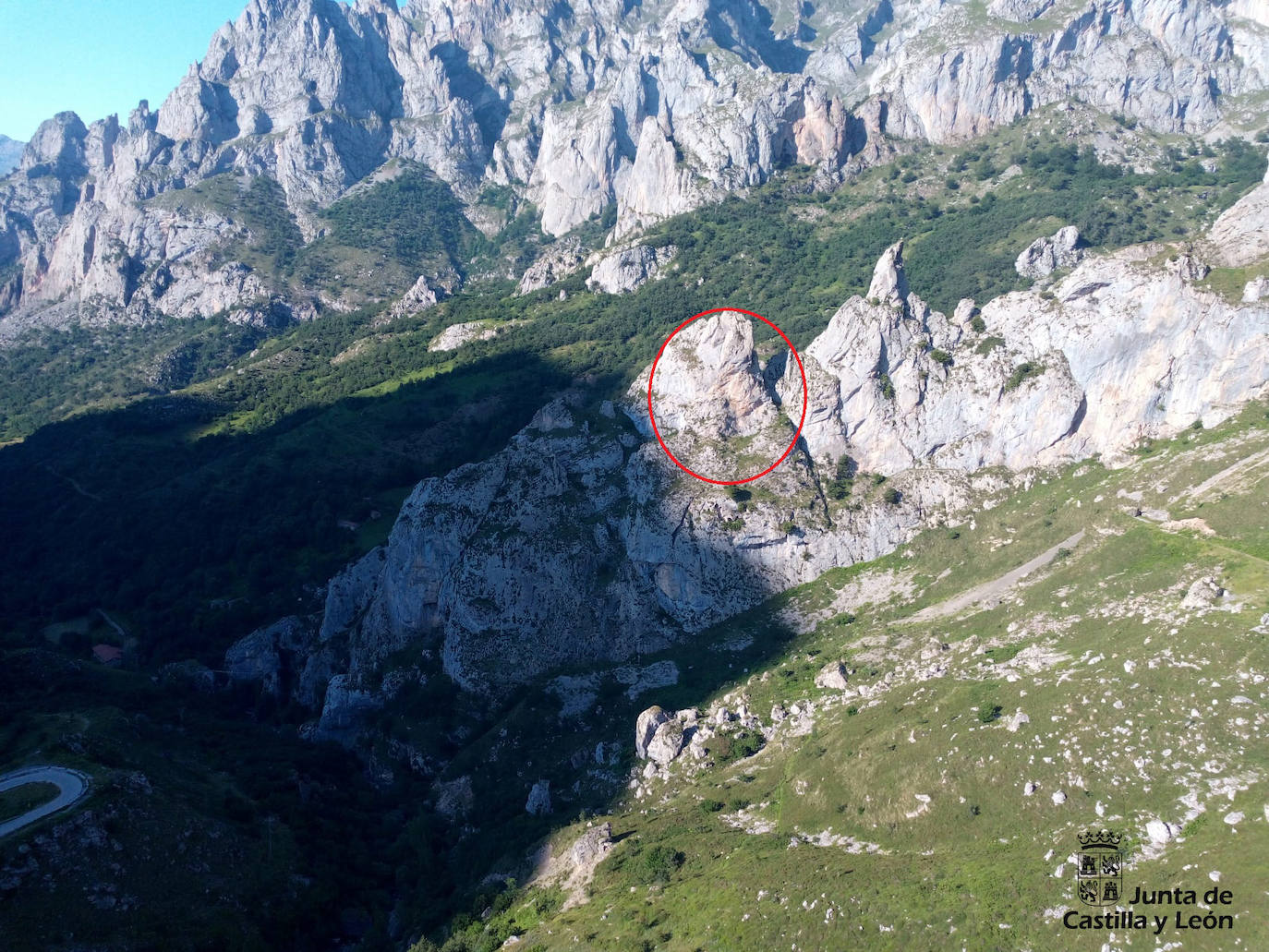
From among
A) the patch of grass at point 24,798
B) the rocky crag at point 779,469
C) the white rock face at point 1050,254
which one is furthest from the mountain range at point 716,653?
the white rock face at point 1050,254

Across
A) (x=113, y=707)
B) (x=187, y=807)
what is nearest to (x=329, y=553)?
(x=113, y=707)

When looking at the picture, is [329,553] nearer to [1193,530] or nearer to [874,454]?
[874,454]

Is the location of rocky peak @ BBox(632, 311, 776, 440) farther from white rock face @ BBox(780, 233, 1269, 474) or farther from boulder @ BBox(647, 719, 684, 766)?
boulder @ BBox(647, 719, 684, 766)

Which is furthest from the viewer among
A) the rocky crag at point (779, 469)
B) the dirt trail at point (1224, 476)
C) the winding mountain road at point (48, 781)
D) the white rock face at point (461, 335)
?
the white rock face at point (461, 335)

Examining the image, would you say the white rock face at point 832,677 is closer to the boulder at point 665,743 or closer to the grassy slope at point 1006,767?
the grassy slope at point 1006,767

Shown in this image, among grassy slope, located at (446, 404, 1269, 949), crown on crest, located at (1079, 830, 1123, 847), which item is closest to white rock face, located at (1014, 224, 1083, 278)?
grassy slope, located at (446, 404, 1269, 949)
